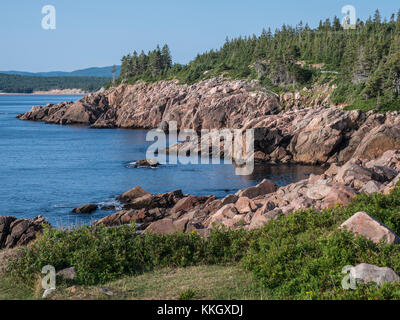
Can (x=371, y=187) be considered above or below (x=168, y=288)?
above

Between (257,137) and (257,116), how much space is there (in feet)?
81.0

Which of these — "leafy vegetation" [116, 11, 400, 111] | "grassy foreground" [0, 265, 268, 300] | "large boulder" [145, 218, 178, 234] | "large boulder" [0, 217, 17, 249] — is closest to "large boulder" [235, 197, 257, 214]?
"large boulder" [145, 218, 178, 234]

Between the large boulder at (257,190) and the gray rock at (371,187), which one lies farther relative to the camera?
the large boulder at (257,190)

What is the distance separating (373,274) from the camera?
10508 mm

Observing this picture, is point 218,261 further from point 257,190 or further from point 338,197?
point 257,190

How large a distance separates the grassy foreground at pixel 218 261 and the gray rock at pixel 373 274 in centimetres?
39

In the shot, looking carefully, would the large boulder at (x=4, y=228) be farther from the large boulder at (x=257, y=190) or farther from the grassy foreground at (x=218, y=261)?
the large boulder at (x=257, y=190)

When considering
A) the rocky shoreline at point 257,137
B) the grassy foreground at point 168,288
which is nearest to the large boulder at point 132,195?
the rocky shoreline at point 257,137

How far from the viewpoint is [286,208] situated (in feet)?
69.3

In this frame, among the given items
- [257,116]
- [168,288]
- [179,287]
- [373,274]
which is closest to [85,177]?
[257,116]

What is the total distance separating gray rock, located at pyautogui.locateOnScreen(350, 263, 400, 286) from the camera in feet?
34.0

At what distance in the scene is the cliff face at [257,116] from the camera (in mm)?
59406
